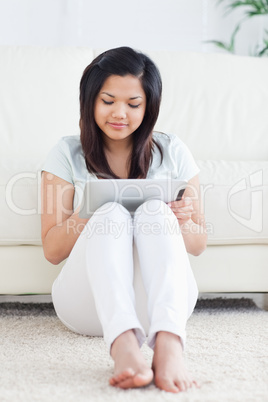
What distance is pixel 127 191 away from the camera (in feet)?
4.13

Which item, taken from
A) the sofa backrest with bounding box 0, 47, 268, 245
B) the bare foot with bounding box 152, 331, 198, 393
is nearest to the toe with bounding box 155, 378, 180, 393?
the bare foot with bounding box 152, 331, 198, 393

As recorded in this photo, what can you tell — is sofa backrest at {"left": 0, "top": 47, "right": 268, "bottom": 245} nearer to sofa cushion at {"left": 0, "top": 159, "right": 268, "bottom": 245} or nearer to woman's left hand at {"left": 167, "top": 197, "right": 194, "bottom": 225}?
sofa cushion at {"left": 0, "top": 159, "right": 268, "bottom": 245}

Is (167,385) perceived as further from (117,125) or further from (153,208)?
(117,125)

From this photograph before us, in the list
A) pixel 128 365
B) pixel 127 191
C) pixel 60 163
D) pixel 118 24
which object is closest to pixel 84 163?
pixel 60 163

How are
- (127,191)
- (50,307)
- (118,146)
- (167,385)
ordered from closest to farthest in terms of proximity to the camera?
(167,385) → (127,191) → (118,146) → (50,307)

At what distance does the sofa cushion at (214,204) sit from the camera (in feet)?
5.43

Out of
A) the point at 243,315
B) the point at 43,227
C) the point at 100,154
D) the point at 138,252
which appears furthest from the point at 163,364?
the point at 243,315

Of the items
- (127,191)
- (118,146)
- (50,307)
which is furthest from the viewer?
(50,307)

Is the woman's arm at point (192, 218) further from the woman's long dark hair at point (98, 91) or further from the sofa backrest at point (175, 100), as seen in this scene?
the sofa backrest at point (175, 100)

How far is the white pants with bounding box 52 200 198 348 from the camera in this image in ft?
3.44

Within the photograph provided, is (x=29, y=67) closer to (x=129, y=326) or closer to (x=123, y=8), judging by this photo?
(x=123, y=8)

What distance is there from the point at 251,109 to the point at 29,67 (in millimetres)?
988

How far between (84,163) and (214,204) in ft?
1.47

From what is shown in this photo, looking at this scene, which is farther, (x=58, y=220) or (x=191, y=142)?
(x=191, y=142)
